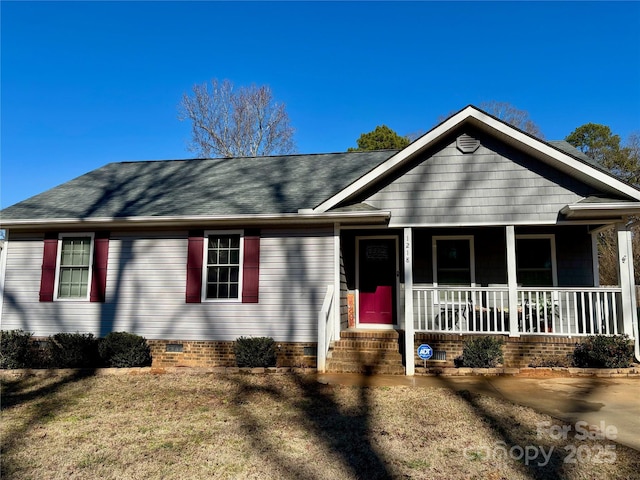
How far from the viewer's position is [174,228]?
32.7 feet

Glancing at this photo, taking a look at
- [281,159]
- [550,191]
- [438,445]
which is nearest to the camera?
[438,445]

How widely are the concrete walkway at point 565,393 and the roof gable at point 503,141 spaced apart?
3.40 meters

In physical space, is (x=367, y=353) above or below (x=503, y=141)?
below

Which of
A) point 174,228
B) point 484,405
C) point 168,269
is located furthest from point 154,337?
point 484,405

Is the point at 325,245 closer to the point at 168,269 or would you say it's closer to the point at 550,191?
the point at 168,269

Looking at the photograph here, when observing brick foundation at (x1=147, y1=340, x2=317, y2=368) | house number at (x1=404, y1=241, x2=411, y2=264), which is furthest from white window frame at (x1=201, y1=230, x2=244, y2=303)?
house number at (x1=404, y1=241, x2=411, y2=264)

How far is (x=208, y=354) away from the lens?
9.49m

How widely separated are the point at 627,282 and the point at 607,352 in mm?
1415

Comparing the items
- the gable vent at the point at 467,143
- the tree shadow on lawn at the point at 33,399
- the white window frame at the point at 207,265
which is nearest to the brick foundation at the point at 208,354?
the white window frame at the point at 207,265

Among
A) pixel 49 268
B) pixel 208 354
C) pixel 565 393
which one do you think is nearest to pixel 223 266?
pixel 208 354

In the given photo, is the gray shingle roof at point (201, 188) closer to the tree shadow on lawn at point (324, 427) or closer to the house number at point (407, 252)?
the house number at point (407, 252)

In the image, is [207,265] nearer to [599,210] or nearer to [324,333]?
[324,333]

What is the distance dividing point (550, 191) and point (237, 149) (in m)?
22.6

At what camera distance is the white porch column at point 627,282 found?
A: 8.23 meters
